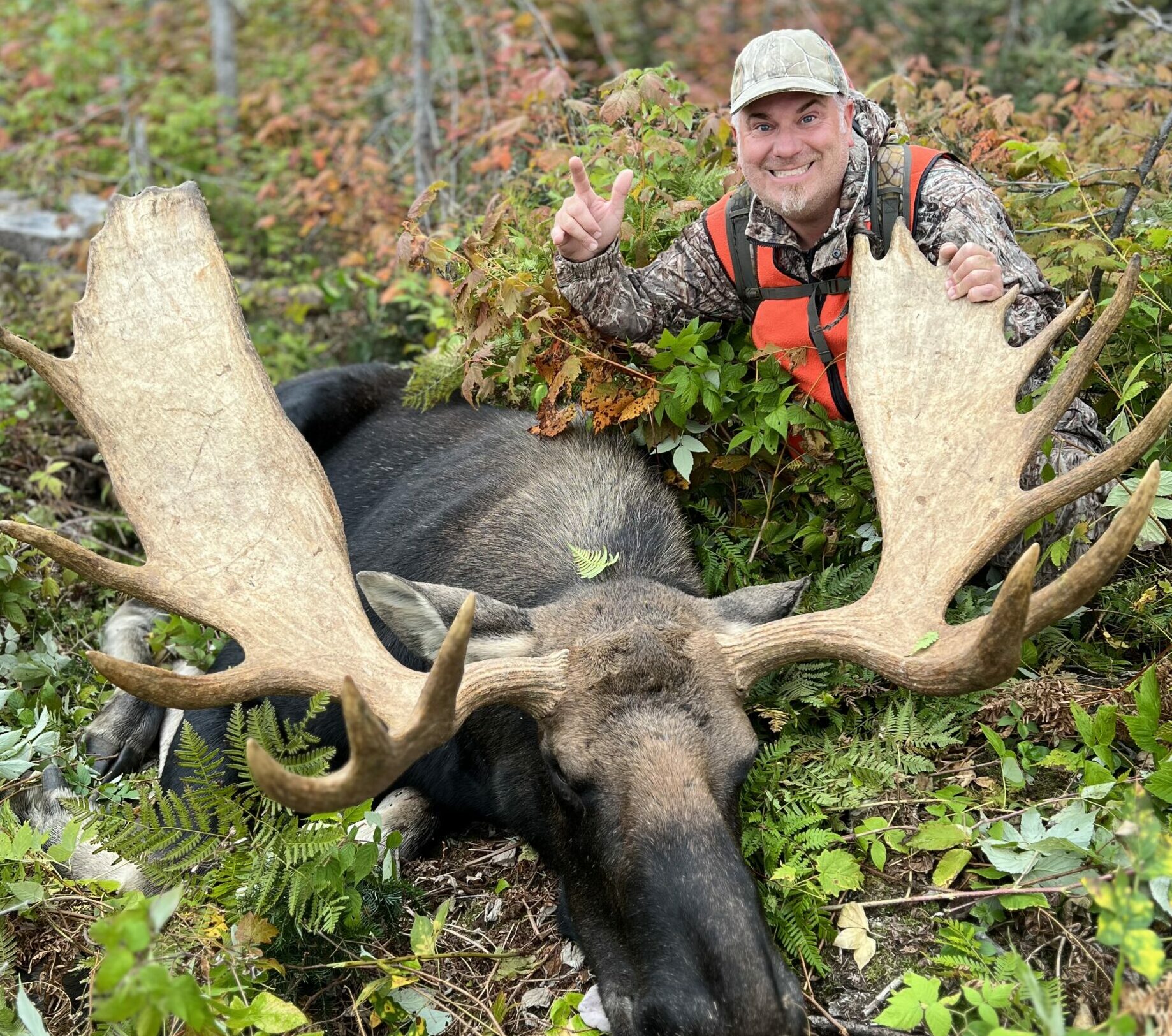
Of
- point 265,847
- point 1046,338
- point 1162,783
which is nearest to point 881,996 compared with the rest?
point 1162,783

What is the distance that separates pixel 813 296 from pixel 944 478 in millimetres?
1242

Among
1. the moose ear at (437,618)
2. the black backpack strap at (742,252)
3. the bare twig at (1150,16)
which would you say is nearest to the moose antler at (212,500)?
the moose ear at (437,618)

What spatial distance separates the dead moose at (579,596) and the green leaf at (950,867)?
57 centimetres

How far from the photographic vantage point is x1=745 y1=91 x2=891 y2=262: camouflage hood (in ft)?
16.4

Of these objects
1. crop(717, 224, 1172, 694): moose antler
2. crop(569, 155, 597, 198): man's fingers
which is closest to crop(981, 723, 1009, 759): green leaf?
crop(717, 224, 1172, 694): moose antler

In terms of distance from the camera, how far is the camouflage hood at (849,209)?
5008 mm

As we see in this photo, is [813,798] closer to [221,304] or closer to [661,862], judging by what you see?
[661,862]

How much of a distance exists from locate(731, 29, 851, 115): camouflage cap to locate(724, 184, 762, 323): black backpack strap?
429 millimetres

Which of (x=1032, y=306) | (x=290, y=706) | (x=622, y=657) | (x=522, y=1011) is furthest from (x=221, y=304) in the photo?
(x=1032, y=306)

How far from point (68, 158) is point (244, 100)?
6.75 feet

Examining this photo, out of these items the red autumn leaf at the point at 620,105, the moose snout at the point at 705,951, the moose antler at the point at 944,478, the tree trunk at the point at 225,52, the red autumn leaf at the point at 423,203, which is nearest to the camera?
the moose snout at the point at 705,951

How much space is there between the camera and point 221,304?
462 centimetres

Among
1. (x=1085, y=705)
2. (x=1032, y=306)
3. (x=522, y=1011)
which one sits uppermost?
(x=1032, y=306)

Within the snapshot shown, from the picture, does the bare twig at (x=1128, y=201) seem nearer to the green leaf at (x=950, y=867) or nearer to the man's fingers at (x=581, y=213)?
the man's fingers at (x=581, y=213)
